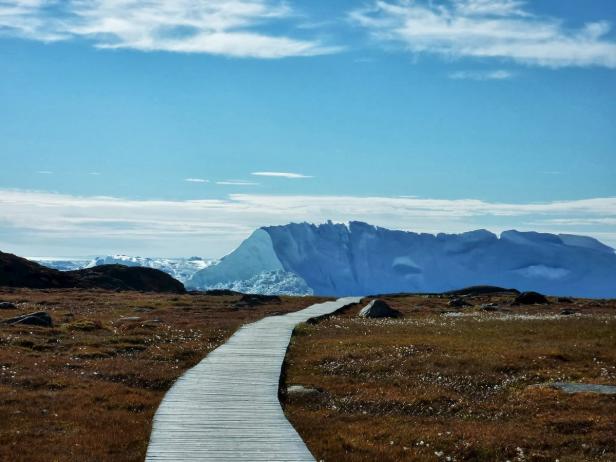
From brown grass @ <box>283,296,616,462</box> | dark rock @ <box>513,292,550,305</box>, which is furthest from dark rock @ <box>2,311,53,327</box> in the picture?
dark rock @ <box>513,292,550,305</box>

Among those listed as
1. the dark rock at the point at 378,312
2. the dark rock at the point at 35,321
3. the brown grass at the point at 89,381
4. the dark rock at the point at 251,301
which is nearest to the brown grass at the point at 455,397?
the brown grass at the point at 89,381

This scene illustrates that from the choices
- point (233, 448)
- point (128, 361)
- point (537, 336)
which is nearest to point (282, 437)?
point (233, 448)

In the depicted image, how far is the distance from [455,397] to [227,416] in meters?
8.83

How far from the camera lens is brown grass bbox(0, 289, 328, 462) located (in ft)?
60.3

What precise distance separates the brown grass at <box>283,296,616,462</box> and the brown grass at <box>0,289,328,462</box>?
515cm

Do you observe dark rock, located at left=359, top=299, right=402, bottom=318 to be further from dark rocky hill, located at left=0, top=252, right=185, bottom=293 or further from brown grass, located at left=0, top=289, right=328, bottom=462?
dark rocky hill, located at left=0, top=252, right=185, bottom=293

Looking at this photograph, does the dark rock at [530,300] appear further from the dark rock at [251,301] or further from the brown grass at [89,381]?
the brown grass at [89,381]

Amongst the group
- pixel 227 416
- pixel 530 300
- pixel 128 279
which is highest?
pixel 227 416

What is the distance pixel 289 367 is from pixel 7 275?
332 feet

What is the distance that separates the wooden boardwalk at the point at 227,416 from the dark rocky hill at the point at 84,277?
9560cm

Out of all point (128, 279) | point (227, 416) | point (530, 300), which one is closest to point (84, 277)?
point (128, 279)

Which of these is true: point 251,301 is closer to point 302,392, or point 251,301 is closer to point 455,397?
point 302,392

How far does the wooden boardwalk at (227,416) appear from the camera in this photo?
55.5 feet

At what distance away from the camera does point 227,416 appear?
827 inches
